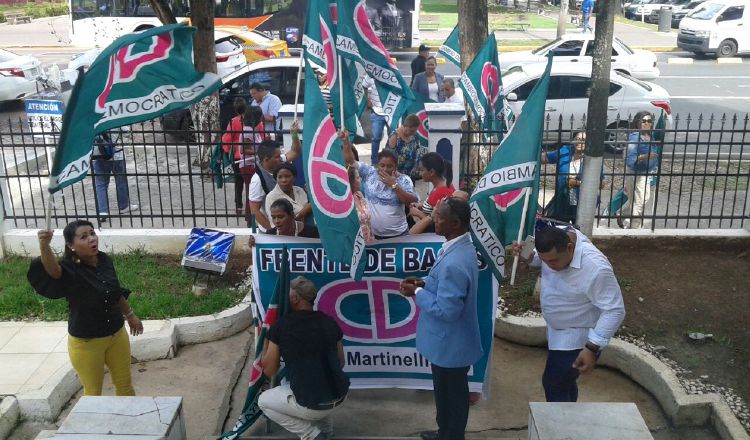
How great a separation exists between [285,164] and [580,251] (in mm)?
2906

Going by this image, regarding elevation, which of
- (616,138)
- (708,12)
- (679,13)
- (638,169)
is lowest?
(638,169)

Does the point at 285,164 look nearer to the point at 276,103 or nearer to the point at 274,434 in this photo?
the point at 274,434

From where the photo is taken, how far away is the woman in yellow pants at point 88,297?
4.66 meters

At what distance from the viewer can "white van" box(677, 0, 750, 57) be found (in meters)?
25.8

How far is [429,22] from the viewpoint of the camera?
37.6 meters

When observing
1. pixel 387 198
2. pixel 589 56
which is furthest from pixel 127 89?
pixel 589 56

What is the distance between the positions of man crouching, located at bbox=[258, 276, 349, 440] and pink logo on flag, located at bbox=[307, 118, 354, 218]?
0.58 m

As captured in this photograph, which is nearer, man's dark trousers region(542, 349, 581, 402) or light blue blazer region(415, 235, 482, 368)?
light blue blazer region(415, 235, 482, 368)

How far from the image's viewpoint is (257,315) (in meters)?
5.45

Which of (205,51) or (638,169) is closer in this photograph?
(638,169)

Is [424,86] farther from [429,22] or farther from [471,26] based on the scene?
[429,22]

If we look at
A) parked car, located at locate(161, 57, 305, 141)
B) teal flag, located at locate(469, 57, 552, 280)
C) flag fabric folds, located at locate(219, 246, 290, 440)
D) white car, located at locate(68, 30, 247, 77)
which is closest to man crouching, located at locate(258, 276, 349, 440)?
flag fabric folds, located at locate(219, 246, 290, 440)

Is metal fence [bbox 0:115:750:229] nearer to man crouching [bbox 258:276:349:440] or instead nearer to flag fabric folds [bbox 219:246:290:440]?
flag fabric folds [bbox 219:246:290:440]

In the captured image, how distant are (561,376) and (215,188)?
24.1 ft
